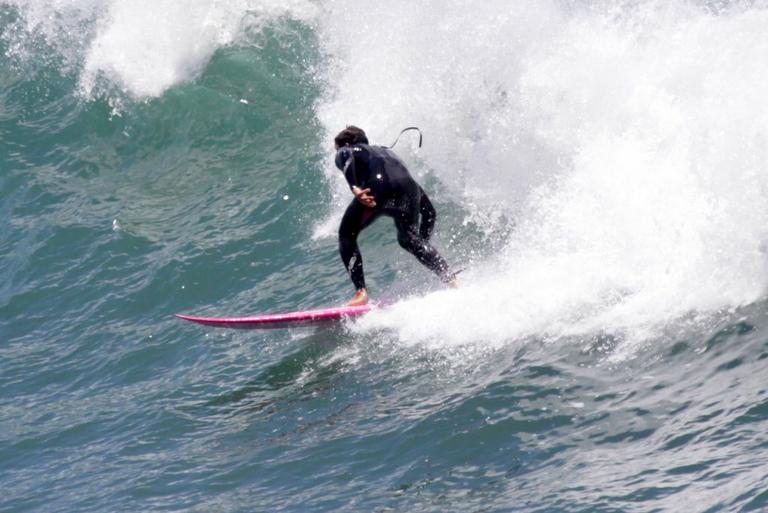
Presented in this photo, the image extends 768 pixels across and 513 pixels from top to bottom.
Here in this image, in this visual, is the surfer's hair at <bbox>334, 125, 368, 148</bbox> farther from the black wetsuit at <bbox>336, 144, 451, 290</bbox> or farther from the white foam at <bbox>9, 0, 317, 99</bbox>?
the white foam at <bbox>9, 0, 317, 99</bbox>

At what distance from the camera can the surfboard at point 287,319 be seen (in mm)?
9227

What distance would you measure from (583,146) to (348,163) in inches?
94.7

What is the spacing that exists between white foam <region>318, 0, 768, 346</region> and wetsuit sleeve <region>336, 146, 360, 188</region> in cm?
109

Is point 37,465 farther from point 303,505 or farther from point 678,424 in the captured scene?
point 678,424

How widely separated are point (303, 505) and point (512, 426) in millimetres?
1310

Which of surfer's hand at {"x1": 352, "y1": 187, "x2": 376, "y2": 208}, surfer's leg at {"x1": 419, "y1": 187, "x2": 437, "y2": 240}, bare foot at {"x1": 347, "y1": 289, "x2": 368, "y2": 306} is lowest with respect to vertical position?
bare foot at {"x1": 347, "y1": 289, "x2": 368, "y2": 306}

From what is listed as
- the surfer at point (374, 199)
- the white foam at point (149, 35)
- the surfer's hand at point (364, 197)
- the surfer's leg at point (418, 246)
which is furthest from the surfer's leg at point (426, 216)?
the white foam at point (149, 35)

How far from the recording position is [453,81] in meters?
12.7

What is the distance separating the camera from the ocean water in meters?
6.77

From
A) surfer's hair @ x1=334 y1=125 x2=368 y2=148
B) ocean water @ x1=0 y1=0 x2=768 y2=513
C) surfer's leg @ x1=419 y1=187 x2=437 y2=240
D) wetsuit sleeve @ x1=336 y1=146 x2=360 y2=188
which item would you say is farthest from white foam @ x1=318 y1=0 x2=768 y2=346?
surfer's hair @ x1=334 y1=125 x2=368 y2=148

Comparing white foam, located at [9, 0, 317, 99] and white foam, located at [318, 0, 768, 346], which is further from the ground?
white foam, located at [9, 0, 317, 99]

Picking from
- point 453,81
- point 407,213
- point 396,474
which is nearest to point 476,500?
point 396,474

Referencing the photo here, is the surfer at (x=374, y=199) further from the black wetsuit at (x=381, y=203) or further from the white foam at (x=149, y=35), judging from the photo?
the white foam at (x=149, y=35)

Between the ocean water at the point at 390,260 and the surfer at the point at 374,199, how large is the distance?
15.6 inches
